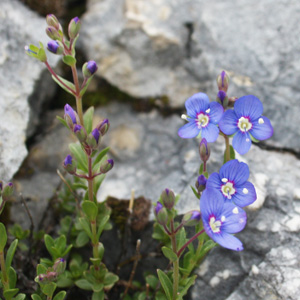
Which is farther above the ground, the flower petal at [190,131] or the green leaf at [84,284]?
the flower petal at [190,131]

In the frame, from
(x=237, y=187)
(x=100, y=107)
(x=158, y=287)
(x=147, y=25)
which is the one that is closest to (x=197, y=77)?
(x=147, y=25)

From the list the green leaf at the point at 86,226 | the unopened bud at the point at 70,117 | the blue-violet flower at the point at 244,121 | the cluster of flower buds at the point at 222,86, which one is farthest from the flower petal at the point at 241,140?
the green leaf at the point at 86,226

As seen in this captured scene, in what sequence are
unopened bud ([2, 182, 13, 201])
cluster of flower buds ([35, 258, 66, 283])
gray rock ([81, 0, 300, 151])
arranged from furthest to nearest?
gray rock ([81, 0, 300, 151]) → unopened bud ([2, 182, 13, 201]) → cluster of flower buds ([35, 258, 66, 283])

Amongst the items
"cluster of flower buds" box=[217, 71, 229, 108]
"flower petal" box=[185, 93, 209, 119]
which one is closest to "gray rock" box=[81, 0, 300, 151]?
"cluster of flower buds" box=[217, 71, 229, 108]

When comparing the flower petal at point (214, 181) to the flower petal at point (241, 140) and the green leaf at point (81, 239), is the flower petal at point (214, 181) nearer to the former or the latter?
the flower petal at point (241, 140)

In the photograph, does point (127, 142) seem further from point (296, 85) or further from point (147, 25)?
point (296, 85)

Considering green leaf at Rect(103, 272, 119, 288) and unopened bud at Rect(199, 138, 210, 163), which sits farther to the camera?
green leaf at Rect(103, 272, 119, 288)

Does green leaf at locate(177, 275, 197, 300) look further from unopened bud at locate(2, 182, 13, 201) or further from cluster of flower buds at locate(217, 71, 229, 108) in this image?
unopened bud at locate(2, 182, 13, 201)

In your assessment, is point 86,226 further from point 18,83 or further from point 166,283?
point 18,83
